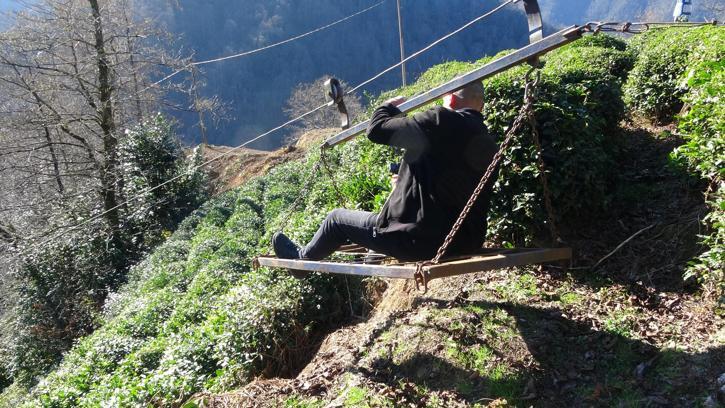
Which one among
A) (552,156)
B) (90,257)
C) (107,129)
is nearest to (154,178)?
(107,129)

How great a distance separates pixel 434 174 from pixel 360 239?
2.94ft

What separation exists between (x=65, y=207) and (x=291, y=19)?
8424 centimetres

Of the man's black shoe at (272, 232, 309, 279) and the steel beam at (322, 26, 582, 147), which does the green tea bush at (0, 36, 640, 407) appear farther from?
the steel beam at (322, 26, 582, 147)

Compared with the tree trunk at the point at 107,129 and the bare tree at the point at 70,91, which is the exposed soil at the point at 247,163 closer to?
the tree trunk at the point at 107,129

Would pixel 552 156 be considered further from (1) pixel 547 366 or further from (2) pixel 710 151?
(1) pixel 547 366

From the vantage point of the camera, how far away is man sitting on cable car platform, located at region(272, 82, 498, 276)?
3898 mm

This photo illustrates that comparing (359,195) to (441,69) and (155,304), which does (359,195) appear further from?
(441,69)

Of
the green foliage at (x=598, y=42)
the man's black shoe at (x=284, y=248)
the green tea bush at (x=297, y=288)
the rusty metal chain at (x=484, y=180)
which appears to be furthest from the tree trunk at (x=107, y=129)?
the rusty metal chain at (x=484, y=180)

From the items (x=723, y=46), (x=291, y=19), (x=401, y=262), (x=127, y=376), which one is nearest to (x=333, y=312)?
(x=401, y=262)

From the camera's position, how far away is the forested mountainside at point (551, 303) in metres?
3.85

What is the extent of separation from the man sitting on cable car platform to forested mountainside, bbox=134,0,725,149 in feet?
258

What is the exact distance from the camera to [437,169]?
3996 mm

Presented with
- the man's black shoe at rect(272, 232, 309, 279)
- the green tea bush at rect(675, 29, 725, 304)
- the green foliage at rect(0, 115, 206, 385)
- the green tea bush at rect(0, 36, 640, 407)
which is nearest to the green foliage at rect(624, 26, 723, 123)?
the green tea bush at rect(0, 36, 640, 407)

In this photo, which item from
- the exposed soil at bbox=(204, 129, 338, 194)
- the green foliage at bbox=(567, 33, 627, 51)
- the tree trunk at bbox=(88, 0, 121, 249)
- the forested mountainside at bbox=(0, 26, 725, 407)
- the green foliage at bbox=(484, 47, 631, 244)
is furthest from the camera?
the exposed soil at bbox=(204, 129, 338, 194)
